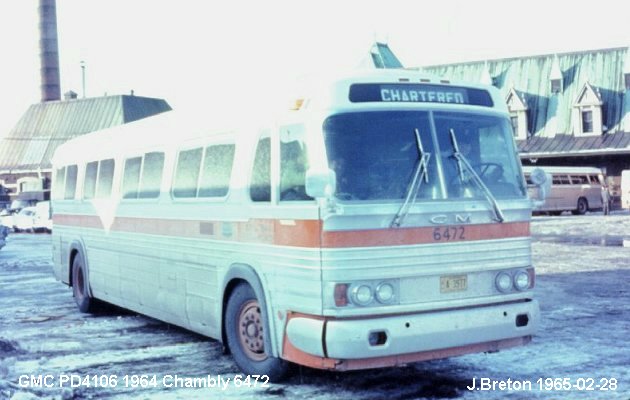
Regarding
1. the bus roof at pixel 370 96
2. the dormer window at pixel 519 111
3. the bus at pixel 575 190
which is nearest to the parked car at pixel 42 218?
the bus at pixel 575 190

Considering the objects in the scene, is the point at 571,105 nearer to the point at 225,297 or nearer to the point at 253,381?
the point at 225,297

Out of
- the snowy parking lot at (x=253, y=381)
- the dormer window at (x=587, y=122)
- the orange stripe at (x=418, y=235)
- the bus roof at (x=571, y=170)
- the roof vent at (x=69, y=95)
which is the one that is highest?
the roof vent at (x=69, y=95)

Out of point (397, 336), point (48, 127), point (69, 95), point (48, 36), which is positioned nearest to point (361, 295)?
point (397, 336)

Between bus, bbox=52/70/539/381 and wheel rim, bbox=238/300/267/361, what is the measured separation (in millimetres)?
19

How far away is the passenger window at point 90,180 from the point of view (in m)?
12.5

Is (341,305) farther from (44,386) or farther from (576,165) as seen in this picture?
(576,165)

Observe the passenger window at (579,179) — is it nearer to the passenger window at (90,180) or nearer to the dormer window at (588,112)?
the dormer window at (588,112)

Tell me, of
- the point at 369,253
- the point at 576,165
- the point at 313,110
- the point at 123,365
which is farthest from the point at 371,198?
the point at 576,165

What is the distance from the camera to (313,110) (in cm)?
695

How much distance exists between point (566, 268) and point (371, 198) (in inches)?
473

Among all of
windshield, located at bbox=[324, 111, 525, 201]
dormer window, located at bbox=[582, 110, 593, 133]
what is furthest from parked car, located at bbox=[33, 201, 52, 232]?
windshield, located at bbox=[324, 111, 525, 201]

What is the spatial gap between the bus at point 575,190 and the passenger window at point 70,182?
32.2 metres

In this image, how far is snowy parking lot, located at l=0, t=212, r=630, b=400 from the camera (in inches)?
289

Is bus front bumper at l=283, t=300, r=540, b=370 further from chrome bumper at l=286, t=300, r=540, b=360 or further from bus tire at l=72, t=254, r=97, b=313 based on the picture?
bus tire at l=72, t=254, r=97, b=313
